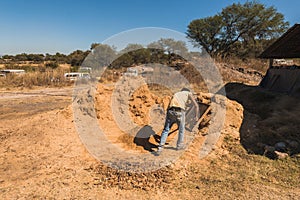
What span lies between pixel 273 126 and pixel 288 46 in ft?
17.8

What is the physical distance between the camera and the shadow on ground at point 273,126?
15.1ft

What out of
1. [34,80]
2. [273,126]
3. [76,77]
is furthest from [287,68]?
[34,80]

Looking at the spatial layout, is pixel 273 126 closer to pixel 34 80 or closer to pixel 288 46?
pixel 288 46

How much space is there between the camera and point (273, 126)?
5.53 metres

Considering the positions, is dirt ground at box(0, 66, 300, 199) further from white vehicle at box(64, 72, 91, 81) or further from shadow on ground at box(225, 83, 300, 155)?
white vehicle at box(64, 72, 91, 81)

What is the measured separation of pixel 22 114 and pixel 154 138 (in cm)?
522

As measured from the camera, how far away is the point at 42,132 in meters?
5.02

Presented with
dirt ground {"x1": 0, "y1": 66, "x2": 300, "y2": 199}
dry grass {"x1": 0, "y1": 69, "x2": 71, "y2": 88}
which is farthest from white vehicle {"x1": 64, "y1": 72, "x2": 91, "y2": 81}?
dirt ground {"x1": 0, "y1": 66, "x2": 300, "y2": 199}

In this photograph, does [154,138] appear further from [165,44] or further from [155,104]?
[165,44]

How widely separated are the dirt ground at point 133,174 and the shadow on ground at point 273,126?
0.17 ft

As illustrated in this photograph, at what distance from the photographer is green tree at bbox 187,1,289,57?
24.5 meters

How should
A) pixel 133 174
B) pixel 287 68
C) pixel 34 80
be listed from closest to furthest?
pixel 133 174
pixel 287 68
pixel 34 80

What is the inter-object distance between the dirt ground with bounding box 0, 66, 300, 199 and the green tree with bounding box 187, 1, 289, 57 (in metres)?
21.0

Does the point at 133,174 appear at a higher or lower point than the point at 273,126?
lower
